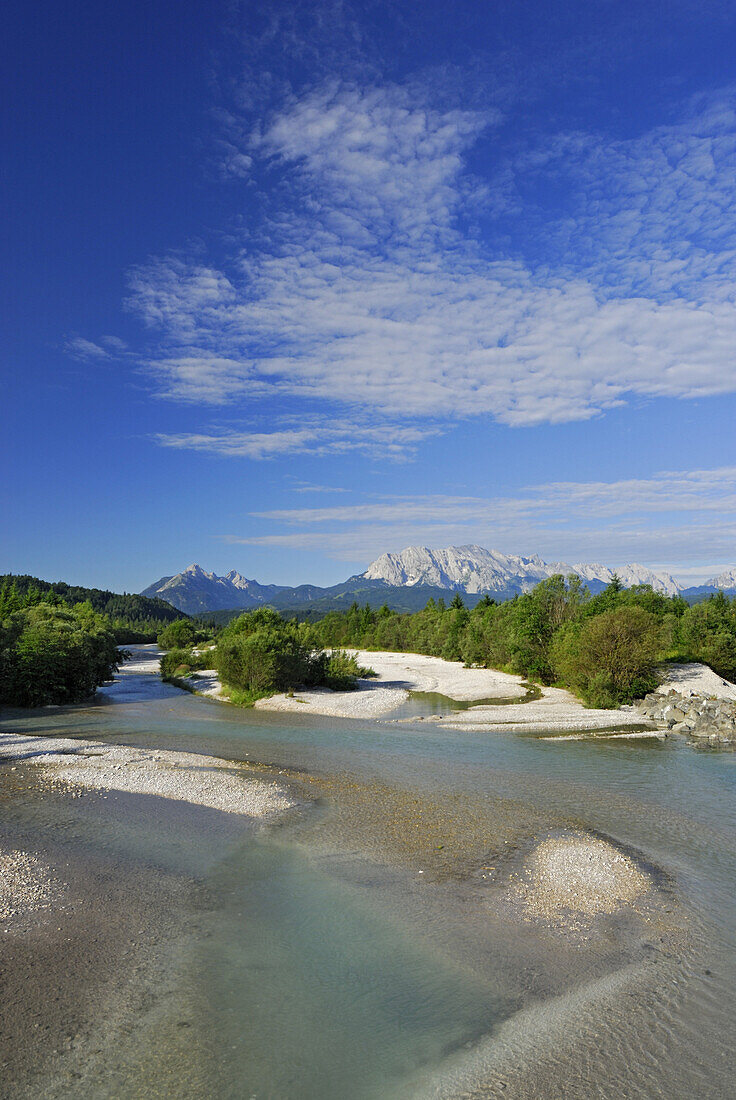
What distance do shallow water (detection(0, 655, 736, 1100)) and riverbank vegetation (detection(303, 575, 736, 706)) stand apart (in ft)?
86.1

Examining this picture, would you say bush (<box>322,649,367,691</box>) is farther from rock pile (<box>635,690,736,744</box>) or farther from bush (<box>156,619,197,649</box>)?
bush (<box>156,619,197,649</box>)

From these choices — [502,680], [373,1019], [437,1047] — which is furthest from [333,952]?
[502,680]

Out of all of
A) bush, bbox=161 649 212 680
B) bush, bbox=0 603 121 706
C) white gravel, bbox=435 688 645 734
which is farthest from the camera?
bush, bbox=161 649 212 680

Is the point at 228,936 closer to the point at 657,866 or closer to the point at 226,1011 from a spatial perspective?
the point at 226,1011

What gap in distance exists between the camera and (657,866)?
17.1 metres

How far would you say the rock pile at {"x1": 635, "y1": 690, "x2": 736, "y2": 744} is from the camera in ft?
129

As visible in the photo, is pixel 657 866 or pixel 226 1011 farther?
pixel 657 866

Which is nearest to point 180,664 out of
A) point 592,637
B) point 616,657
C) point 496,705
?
point 496,705

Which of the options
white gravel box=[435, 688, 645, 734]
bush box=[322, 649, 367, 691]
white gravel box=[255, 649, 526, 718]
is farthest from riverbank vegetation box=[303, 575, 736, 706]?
white gravel box=[255, 649, 526, 718]

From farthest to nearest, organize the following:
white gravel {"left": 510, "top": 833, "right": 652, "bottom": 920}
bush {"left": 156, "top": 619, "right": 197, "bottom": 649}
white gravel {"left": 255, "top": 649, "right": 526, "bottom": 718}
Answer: bush {"left": 156, "top": 619, "right": 197, "bottom": 649} → white gravel {"left": 255, "top": 649, "right": 526, "bottom": 718} → white gravel {"left": 510, "top": 833, "right": 652, "bottom": 920}

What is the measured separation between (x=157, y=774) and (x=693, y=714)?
34833mm

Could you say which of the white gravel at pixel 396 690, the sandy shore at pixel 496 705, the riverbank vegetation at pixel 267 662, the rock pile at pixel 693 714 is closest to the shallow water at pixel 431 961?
the rock pile at pixel 693 714

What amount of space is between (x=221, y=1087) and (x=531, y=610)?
62.9 m

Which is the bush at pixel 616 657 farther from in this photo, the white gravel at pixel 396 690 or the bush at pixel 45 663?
the bush at pixel 45 663
